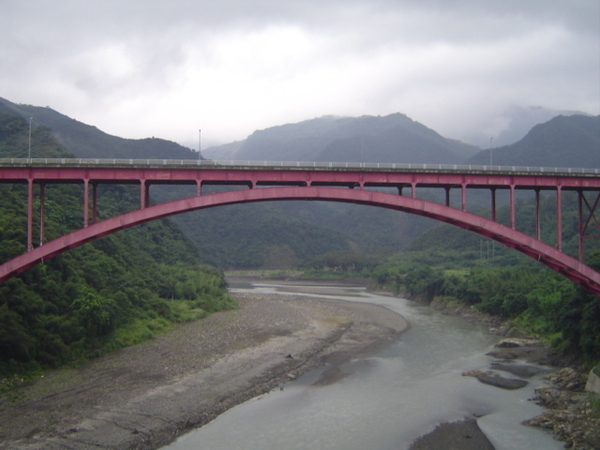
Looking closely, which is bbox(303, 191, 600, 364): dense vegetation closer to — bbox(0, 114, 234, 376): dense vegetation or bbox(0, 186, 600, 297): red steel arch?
bbox(0, 186, 600, 297): red steel arch

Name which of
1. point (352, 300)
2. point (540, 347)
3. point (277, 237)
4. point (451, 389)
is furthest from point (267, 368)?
point (277, 237)

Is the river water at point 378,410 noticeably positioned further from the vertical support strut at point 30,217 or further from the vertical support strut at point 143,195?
the vertical support strut at point 30,217

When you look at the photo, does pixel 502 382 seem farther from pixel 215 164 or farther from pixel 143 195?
pixel 143 195

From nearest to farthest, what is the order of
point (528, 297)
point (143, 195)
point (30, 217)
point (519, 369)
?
point (30, 217)
point (143, 195)
point (519, 369)
point (528, 297)

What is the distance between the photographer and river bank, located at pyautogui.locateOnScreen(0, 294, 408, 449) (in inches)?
648

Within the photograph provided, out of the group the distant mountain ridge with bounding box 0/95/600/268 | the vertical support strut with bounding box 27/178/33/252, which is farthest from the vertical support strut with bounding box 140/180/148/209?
the distant mountain ridge with bounding box 0/95/600/268

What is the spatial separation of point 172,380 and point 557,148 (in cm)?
12648

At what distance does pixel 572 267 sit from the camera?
19.5 meters

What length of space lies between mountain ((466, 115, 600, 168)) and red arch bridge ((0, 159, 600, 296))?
10617 centimetres

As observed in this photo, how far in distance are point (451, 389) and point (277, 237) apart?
9357 centimetres

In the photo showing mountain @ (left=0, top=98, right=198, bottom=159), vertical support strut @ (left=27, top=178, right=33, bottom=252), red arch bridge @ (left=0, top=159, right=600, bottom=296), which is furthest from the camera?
mountain @ (left=0, top=98, right=198, bottom=159)

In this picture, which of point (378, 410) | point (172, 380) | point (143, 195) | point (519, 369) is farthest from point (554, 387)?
point (143, 195)

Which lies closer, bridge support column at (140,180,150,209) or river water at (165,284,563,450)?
river water at (165,284,563,450)

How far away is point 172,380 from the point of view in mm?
22297
